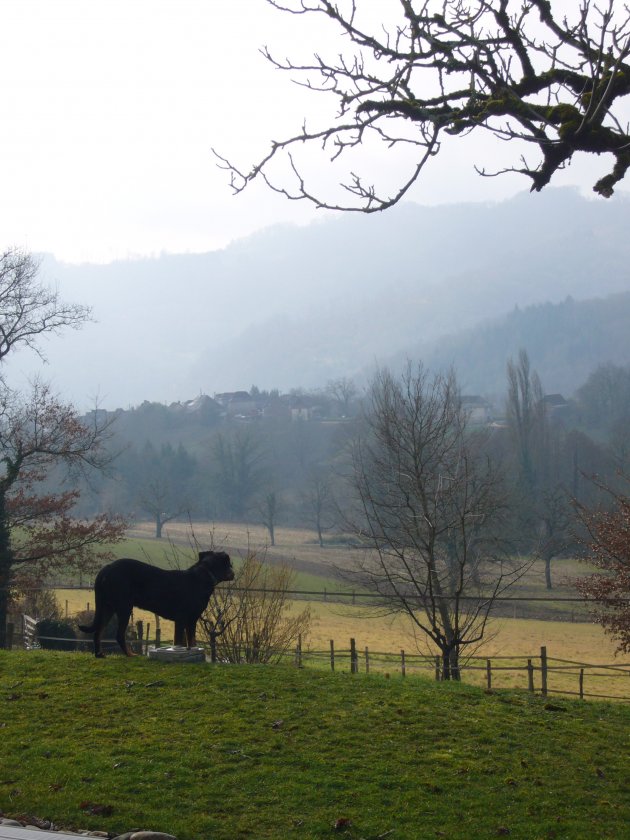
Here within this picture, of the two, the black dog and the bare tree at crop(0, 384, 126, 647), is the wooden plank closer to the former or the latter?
the black dog

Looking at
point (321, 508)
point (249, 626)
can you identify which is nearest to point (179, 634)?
point (249, 626)

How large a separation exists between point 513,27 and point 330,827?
7222 millimetres

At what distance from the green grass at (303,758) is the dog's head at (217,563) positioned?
197 centimetres

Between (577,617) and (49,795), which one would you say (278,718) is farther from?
(577,617)

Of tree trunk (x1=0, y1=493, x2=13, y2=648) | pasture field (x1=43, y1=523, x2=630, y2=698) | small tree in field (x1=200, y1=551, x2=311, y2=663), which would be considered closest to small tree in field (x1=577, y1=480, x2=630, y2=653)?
pasture field (x1=43, y1=523, x2=630, y2=698)

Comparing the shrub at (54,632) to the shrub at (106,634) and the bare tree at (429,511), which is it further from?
the bare tree at (429,511)

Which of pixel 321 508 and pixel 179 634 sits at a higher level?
pixel 321 508

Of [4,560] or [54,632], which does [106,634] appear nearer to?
[54,632]

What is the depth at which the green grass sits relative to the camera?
269 inches

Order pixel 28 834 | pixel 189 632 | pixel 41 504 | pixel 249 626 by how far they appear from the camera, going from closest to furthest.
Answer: pixel 28 834 → pixel 189 632 → pixel 249 626 → pixel 41 504

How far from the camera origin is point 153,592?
42.2ft

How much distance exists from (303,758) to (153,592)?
526 centimetres

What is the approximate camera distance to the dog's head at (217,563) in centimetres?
1327

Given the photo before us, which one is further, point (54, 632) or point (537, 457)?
point (537, 457)
